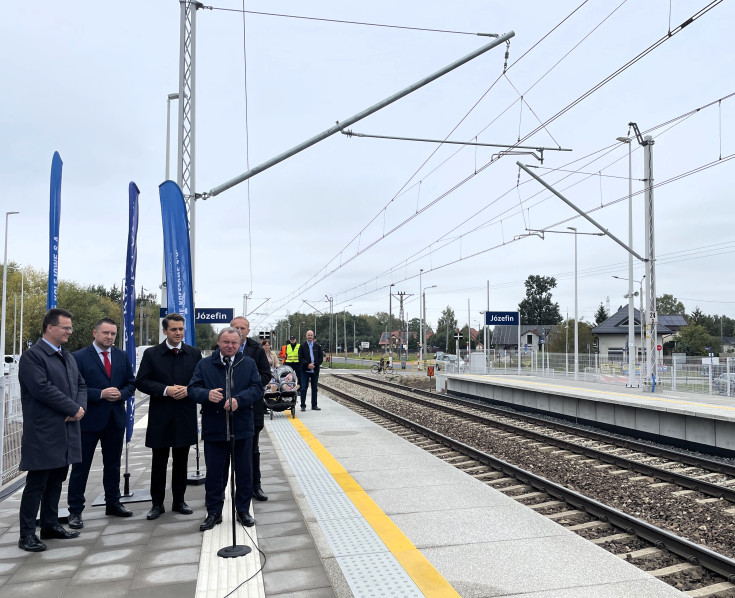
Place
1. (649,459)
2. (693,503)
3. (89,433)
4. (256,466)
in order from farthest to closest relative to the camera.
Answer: (649,459) → (693,503) → (256,466) → (89,433)

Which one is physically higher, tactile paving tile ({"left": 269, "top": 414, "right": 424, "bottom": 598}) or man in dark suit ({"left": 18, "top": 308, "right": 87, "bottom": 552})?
man in dark suit ({"left": 18, "top": 308, "right": 87, "bottom": 552})

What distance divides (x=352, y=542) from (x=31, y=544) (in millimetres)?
2426

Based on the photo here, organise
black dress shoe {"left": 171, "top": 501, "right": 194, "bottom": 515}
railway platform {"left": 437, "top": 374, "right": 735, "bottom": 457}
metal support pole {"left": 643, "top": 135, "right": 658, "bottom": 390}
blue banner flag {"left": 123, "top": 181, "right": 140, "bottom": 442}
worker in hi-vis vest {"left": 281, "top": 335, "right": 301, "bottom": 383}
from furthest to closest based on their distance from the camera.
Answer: metal support pole {"left": 643, "top": 135, "right": 658, "bottom": 390} < worker in hi-vis vest {"left": 281, "top": 335, "right": 301, "bottom": 383} < railway platform {"left": 437, "top": 374, "right": 735, "bottom": 457} < blue banner flag {"left": 123, "top": 181, "right": 140, "bottom": 442} < black dress shoe {"left": 171, "top": 501, "right": 194, "bottom": 515}

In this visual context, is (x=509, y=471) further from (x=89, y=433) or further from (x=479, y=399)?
(x=479, y=399)

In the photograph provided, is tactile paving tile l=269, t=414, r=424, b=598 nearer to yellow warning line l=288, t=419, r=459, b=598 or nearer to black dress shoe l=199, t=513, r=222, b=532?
yellow warning line l=288, t=419, r=459, b=598

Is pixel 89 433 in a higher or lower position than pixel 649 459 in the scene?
higher

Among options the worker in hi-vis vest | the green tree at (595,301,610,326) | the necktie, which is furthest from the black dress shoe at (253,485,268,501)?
the green tree at (595,301,610,326)

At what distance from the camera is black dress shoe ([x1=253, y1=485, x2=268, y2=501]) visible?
6336 mm

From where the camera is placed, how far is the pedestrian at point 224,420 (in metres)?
5.22

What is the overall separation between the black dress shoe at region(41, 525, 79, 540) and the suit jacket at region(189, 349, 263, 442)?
4.12ft

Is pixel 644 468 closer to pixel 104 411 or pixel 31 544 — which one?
pixel 104 411

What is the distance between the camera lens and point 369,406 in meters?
17.5

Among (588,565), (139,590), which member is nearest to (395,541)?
(588,565)

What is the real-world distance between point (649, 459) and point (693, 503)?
127 inches
